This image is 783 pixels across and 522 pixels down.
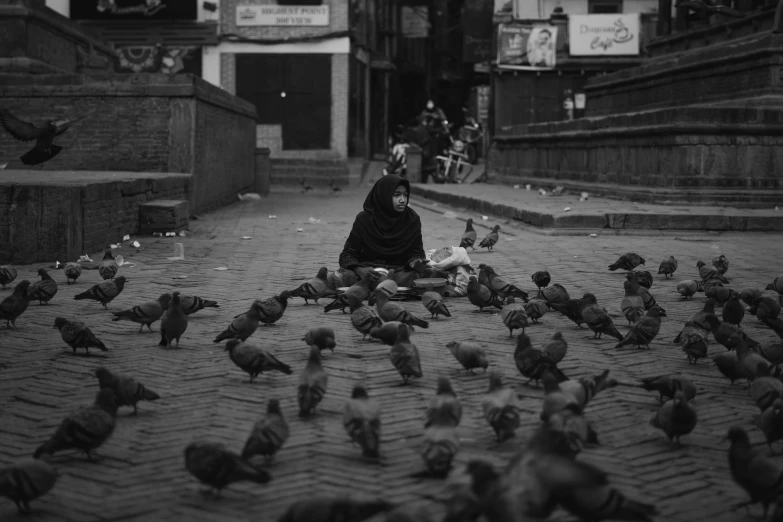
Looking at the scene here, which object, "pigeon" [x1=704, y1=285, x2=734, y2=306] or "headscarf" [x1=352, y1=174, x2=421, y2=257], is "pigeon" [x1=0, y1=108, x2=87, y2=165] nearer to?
"headscarf" [x1=352, y1=174, x2=421, y2=257]

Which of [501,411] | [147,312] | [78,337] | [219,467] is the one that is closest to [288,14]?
[147,312]

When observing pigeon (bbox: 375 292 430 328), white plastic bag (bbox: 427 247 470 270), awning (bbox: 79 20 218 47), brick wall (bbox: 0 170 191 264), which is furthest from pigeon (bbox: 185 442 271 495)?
awning (bbox: 79 20 218 47)

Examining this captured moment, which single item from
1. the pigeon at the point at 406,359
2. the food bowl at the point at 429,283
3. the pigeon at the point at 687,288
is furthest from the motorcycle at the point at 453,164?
the pigeon at the point at 406,359

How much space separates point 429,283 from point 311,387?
4.65 metres

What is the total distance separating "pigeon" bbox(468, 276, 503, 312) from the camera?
29.4 feet

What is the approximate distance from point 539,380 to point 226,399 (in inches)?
73.2

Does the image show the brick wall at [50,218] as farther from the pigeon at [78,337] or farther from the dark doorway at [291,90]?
the dark doorway at [291,90]

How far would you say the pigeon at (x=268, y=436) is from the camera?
447cm

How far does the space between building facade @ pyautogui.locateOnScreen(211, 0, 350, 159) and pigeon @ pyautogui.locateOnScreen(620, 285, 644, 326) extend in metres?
28.6

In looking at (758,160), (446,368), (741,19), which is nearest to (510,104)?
(741,19)

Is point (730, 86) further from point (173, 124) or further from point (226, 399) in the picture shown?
point (226, 399)

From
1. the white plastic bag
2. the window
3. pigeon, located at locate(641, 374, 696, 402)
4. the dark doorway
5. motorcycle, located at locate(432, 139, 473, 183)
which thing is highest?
the window

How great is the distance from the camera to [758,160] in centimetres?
1836

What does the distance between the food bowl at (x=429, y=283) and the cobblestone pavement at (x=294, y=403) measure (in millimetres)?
189
